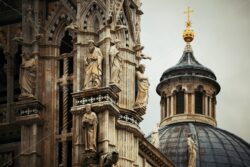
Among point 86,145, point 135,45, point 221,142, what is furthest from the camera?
point 221,142

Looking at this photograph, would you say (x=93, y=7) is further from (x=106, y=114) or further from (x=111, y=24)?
(x=106, y=114)

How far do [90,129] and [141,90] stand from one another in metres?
3.29

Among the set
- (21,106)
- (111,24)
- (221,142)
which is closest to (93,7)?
(111,24)

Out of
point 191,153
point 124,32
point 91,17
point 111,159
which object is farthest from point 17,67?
point 191,153

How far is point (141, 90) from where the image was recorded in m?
41.8

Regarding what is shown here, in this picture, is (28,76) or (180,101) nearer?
(28,76)

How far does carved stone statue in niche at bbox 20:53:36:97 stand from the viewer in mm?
41156

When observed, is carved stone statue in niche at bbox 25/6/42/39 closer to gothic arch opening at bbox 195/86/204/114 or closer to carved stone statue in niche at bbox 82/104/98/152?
carved stone statue in niche at bbox 82/104/98/152

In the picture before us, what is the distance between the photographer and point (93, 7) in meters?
41.1

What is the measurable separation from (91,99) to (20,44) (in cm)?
400

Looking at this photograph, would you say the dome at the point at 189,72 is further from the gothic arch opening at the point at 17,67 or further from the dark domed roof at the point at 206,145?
the gothic arch opening at the point at 17,67

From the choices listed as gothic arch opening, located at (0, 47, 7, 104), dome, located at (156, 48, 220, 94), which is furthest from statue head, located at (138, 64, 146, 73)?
dome, located at (156, 48, 220, 94)

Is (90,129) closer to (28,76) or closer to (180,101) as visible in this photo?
(28,76)

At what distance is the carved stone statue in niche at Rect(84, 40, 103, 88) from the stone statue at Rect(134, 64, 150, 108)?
6.87 ft
